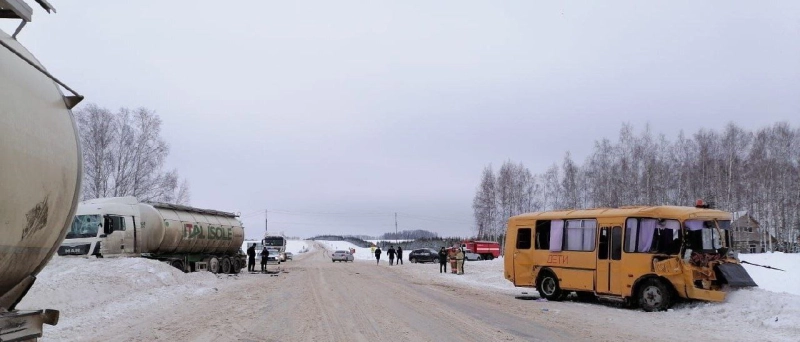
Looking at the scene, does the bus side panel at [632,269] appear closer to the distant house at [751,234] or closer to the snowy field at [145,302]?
the snowy field at [145,302]

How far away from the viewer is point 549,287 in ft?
57.1

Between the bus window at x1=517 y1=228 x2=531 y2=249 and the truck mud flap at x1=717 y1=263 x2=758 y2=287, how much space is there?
5830 millimetres

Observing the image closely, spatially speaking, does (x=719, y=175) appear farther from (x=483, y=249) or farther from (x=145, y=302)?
(x=145, y=302)

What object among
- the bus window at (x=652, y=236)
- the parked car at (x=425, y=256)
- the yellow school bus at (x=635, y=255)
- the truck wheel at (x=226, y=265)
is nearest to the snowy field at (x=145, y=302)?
the yellow school bus at (x=635, y=255)

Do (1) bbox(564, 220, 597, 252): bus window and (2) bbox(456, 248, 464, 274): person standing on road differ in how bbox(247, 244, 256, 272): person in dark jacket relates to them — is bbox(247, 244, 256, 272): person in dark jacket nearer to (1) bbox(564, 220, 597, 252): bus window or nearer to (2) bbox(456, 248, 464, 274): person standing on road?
(2) bbox(456, 248, 464, 274): person standing on road

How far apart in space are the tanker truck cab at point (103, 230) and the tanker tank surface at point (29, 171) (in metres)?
14.8

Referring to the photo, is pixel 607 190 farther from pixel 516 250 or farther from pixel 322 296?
pixel 322 296

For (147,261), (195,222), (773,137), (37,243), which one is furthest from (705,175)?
(37,243)

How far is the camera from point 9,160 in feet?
14.9

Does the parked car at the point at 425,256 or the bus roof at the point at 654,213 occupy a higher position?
the bus roof at the point at 654,213

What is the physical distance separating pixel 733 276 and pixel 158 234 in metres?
20.6

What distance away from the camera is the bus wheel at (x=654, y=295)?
1391 cm

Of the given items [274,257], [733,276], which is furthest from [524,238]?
[274,257]

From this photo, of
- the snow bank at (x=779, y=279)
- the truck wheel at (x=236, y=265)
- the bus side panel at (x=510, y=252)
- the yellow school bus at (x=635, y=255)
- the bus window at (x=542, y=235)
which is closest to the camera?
the yellow school bus at (x=635, y=255)
